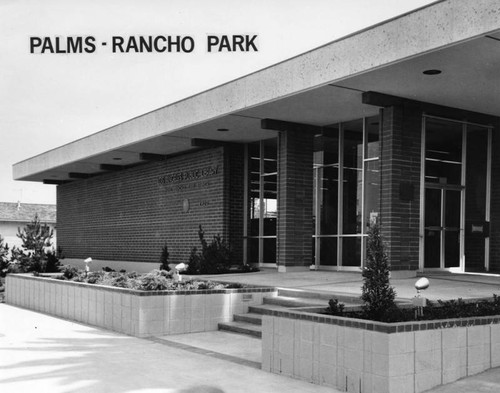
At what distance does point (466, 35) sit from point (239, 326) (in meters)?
5.57

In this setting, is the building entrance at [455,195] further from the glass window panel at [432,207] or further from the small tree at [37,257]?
the small tree at [37,257]

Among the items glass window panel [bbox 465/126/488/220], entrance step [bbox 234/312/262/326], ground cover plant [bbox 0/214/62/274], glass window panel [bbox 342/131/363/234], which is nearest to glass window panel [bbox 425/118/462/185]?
glass window panel [bbox 465/126/488/220]

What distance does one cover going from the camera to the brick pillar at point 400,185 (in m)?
13.4

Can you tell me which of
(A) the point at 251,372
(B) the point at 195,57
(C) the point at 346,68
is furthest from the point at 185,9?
(A) the point at 251,372

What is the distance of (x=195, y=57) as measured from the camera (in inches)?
480

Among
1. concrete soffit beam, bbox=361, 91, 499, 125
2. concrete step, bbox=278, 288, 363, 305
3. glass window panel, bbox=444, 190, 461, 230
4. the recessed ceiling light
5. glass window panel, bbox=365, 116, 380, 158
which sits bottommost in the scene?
concrete step, bbox=278, 288, 363, 305

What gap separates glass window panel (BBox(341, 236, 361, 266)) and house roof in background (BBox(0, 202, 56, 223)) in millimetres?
41704

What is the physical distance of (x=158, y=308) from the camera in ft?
32.8

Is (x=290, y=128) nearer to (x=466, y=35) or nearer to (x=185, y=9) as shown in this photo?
(x=185, y=9)

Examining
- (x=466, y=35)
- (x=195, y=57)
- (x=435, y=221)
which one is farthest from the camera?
(x=435, y=221)

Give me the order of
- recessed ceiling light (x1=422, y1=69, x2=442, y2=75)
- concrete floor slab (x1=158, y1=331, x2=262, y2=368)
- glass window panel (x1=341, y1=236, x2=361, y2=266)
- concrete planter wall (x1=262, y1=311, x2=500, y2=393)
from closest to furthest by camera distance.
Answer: concrete planter wall (x1=262, y1=311, x2=500, y2=393) → concrete floor slab (x1=158, y1=331, x2=262, y2=368) → recessed ceiling light (x1=422, y1=69, x2=442, y2=75) → glass window panel (x1=341, y1=236, x2=361, y2=266)

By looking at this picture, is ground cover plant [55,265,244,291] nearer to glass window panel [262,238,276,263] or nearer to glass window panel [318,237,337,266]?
glass window panel [318,237,337,266]

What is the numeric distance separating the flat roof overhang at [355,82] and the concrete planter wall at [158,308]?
4359 millimetres

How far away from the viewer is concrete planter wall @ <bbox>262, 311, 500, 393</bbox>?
6059 millimetres
